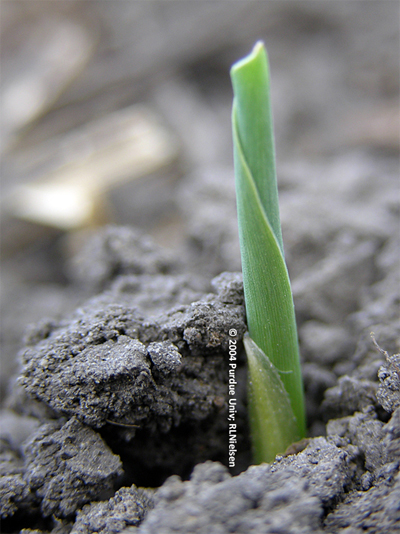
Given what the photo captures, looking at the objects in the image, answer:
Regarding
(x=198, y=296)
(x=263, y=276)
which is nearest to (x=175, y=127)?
(x=198, y=296)

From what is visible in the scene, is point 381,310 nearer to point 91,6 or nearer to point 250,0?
point 250,0

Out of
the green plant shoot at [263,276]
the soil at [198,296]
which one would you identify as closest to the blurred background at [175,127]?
the soil at [198,296]

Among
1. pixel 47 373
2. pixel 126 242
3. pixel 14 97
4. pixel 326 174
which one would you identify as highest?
pixel 14 97

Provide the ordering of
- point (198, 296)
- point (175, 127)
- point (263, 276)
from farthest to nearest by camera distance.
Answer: point (175, 127), point (198, 296), point (263, 276)

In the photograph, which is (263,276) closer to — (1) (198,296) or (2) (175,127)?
(1) (198,296)

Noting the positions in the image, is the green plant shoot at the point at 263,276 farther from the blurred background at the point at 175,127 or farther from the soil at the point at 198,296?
the blurred background at the point at 175,127

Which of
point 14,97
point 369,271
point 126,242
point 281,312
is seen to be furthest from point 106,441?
point 14,97

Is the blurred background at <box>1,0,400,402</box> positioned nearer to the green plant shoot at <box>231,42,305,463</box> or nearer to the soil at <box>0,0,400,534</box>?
the soil at <box>0,0,400,534</box>
